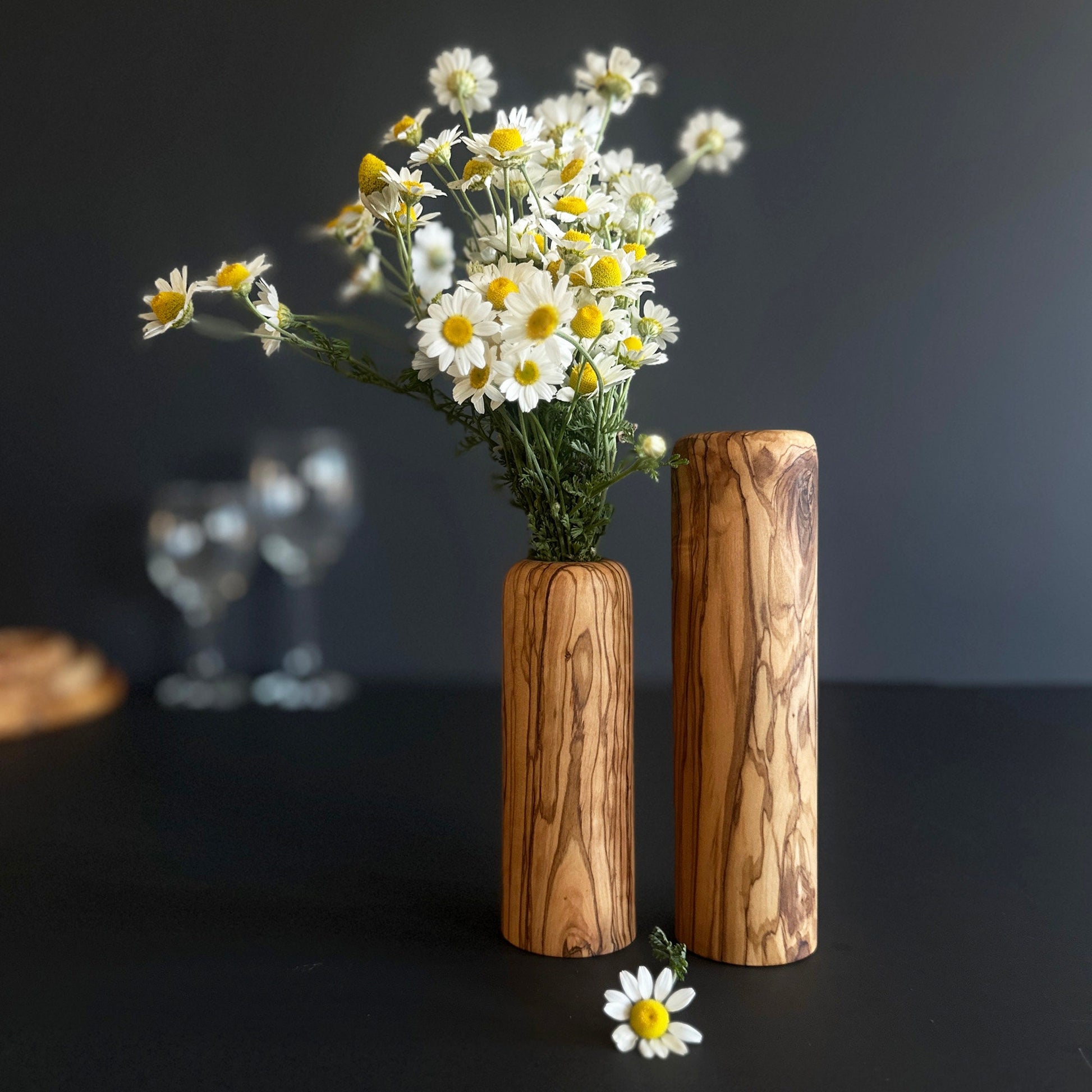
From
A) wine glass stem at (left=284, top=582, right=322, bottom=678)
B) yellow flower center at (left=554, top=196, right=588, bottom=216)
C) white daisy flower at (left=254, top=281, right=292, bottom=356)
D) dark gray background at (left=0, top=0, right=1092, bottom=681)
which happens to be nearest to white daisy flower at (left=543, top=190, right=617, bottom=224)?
yellow flower center at (left=554, top=196, right=588, bottom=216)

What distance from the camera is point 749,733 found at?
79 centimetres

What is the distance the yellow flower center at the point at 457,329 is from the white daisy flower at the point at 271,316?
0.42ft

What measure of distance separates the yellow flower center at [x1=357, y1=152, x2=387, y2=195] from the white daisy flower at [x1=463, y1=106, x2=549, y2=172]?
65 millimetres

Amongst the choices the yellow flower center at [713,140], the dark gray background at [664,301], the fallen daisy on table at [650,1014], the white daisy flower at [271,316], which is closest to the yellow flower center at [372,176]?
the white daisy flower at [271,316]

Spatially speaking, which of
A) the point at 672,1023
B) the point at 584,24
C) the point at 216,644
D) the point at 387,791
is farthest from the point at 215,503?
the point at 672,1023

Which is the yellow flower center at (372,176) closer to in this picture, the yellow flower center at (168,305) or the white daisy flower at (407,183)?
the white daisy flower at (407,183)

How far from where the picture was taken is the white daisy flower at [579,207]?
748 millimetres

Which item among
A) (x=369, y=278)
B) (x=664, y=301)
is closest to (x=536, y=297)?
(x=369, y=278)

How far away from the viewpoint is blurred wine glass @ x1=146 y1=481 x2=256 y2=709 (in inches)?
73.9

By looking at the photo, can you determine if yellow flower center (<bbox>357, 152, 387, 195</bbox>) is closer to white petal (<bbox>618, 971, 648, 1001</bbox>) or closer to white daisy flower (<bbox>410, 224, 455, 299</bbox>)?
white daisy flower (<bbox>410, 224, 455, 299</bbox>)

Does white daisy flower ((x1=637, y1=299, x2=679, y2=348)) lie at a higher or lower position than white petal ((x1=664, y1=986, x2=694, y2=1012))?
higher

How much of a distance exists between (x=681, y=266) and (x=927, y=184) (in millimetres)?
471

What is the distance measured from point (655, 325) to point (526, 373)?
17 cm

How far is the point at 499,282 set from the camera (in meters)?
0.72
